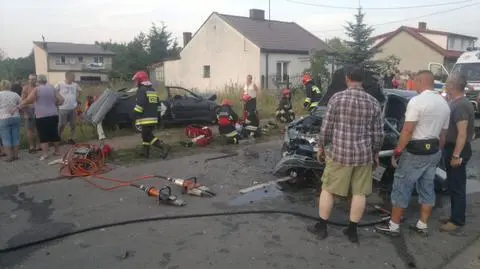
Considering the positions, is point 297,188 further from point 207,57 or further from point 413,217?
point 207,57

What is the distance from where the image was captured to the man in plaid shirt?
421cm

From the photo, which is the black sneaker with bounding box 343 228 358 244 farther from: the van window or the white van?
the van window

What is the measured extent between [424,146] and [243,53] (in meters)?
24.4

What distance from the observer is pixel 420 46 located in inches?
1431

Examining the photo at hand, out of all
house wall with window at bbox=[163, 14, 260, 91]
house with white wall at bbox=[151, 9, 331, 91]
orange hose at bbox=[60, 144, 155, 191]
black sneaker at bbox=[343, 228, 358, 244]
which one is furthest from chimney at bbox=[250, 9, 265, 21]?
black sneaker at bbox=[343, 228, 358, 244]

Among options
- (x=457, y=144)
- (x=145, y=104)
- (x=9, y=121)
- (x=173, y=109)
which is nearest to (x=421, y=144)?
(x=457, y=144)

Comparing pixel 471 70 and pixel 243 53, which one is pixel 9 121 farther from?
pixel 243 53

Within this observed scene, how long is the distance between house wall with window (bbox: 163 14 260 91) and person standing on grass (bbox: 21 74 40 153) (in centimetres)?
1738

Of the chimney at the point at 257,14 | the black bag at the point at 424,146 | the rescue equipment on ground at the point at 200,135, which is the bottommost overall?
the rescue equipment on ground at the point at 200,135

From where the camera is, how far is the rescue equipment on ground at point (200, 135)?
405 inches

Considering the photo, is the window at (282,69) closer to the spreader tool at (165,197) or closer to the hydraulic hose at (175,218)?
the spreader tool at (165,197)

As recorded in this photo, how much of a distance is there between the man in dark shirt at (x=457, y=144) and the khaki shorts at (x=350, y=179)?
1.11m

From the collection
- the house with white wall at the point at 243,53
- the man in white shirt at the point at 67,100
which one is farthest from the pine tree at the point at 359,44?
the man in white shirt at the point at 67,100

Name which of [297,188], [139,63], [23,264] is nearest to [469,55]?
[297,188]
